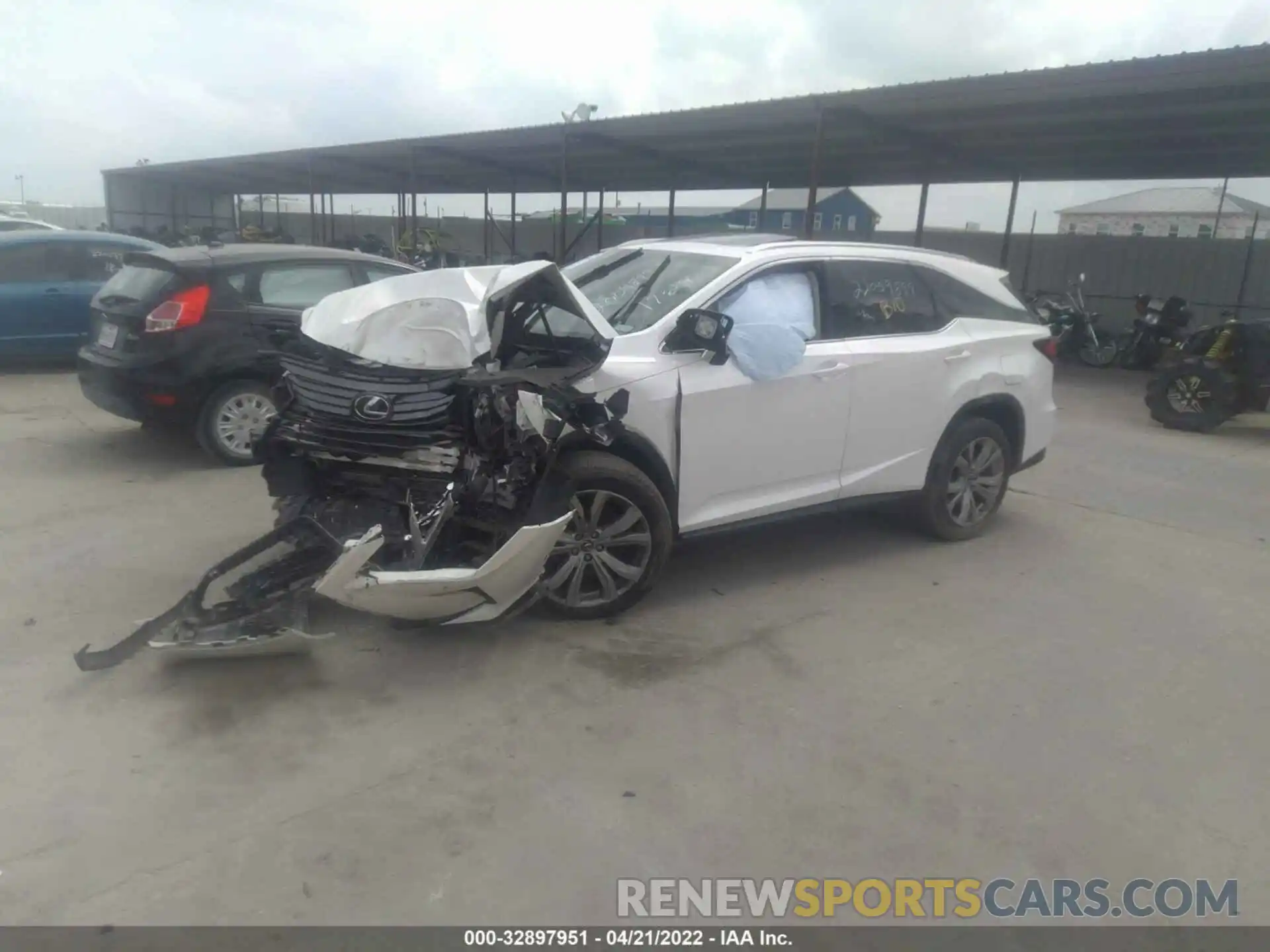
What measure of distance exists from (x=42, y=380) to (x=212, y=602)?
7240 mm

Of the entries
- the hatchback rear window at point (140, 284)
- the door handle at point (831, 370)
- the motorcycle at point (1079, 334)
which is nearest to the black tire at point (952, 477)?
the door handle at point (831, 370)

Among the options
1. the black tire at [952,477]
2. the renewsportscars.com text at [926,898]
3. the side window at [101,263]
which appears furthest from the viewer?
the side window at [101,263]

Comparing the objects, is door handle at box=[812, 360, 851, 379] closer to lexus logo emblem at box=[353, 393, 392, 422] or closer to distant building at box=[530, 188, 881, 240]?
lexus logo emblem at box=[353, 393, 392, 422]

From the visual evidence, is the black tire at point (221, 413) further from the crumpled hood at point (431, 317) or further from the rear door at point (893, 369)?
the rear door at point (893, 369)

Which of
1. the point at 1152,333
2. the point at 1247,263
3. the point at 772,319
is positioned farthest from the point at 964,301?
the point at 1247,263

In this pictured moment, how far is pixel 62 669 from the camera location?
379 centimetres

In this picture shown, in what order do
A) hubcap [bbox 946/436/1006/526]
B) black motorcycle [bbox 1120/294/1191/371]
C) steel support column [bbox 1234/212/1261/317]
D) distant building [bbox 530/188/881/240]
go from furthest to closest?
distant building [bbox 530/188/881/240] < steel support column [bbox 1234/212/1261/317] < black motorcycle [bbox 1120/294/1191/371] < hubcap [bbox 946/436/1006/526]

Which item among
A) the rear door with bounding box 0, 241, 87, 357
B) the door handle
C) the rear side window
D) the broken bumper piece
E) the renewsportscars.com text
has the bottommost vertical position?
the renewsportscars.com text

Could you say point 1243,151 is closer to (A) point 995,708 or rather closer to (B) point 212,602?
(A) point 995,708

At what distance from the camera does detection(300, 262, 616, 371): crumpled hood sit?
4.04 meters

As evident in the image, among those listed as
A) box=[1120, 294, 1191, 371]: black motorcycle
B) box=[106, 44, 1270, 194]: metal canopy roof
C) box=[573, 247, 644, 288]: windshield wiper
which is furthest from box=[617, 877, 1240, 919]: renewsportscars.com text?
box=[1120, 294, 1191, 371]: black motorcycle

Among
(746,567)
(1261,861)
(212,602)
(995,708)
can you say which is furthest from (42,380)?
(1261,861)

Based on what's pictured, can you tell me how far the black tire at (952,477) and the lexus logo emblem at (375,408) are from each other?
320 centimetres

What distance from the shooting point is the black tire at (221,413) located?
656 cm
